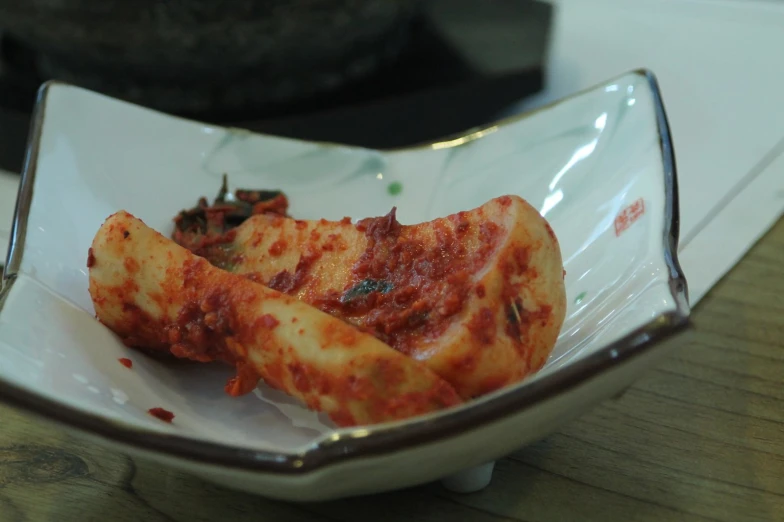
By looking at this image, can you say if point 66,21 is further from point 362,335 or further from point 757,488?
point 757,488

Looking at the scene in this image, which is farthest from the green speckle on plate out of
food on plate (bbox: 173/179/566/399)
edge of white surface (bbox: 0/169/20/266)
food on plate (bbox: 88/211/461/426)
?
edge of white surface (bbox: 0/169/20/266)

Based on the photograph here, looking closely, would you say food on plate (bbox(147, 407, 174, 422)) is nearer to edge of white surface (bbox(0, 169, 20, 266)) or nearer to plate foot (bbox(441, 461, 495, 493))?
plate foot (bbox(441, 461, 495, 493))

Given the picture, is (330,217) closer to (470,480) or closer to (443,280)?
(443,280)

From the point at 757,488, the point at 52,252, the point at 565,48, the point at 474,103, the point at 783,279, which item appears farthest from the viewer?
the point at 565,48

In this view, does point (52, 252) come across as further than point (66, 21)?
No

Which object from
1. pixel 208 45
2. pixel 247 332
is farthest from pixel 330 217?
pixel 208 45

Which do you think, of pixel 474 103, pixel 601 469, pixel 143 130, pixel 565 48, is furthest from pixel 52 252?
pixel 565 48
